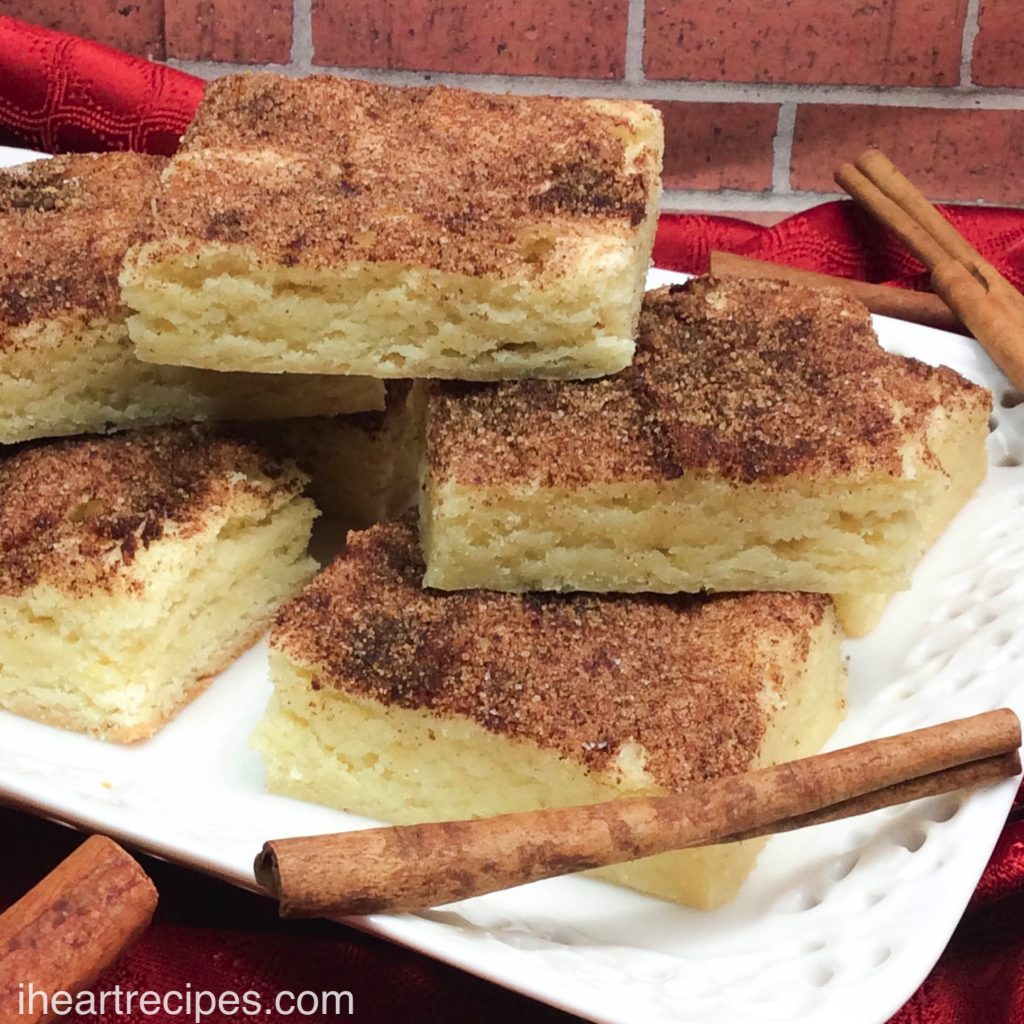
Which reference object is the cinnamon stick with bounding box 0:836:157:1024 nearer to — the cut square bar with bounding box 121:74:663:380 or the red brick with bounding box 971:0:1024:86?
the cut square bar with bounding box 121:74:663:380

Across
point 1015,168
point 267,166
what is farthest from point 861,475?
point 1015,168

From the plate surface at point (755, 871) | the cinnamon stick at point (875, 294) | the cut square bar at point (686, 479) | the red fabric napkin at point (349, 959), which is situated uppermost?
the cut square bar at point (686, 479)

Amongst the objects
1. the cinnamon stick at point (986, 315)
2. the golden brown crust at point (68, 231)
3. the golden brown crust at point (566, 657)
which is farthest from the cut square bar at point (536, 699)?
→ the cinnamon stick at point (986, 315)

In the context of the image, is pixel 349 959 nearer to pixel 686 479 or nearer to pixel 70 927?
pixel 70 927

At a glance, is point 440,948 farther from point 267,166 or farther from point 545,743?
point 267,166

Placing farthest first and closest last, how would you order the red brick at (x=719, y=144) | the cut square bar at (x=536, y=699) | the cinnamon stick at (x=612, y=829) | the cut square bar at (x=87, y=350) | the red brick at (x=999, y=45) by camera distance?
the red brick at (x=719, y=144)
the red brick at (x=999, y=45)
the cut square bar at (x=87, y=350)
the cut square bar at (x=536, y=699)
the cinnamon stick at (x=612, y=829)

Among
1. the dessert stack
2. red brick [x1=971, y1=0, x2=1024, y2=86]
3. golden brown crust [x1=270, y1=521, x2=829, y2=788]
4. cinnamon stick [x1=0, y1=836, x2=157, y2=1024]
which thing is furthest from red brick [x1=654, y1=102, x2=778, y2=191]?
cinnamon stick [x1=0, y1=836, x2=157, y2=1024]

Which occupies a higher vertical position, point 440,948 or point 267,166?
point 267,166

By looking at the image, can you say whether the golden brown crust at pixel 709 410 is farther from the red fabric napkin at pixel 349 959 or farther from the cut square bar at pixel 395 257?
the red fabric napkin at pixel 349 959
